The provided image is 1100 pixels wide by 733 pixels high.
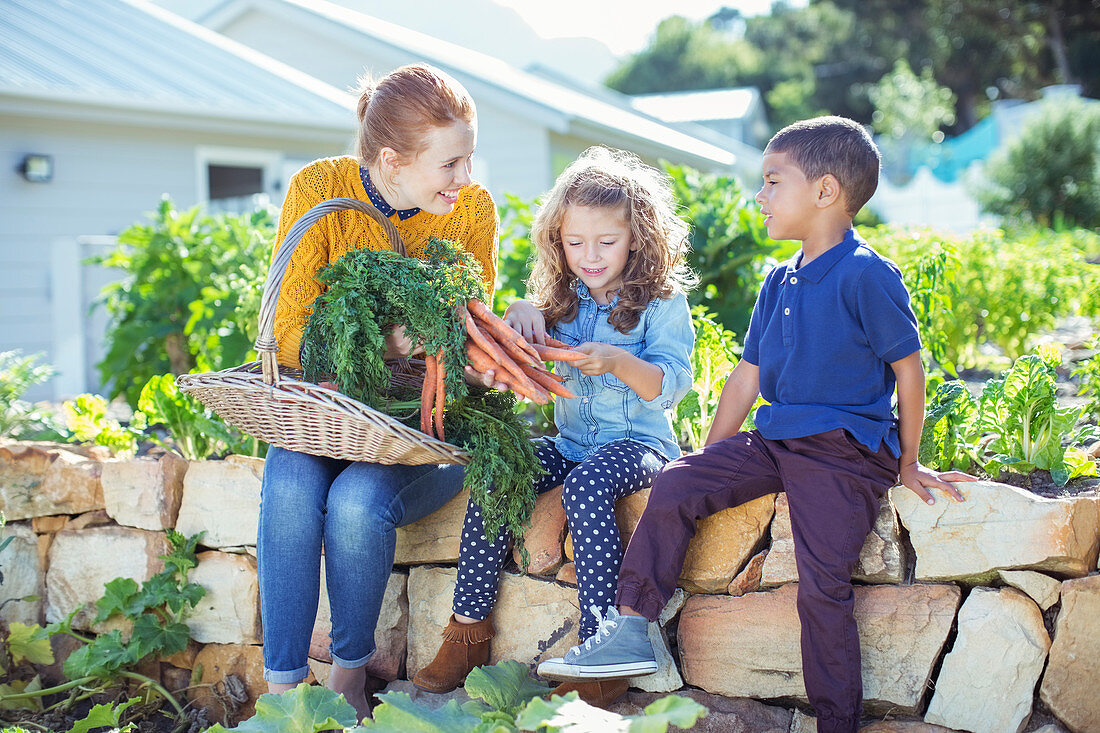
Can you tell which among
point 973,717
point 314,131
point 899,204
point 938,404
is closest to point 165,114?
point 314,131

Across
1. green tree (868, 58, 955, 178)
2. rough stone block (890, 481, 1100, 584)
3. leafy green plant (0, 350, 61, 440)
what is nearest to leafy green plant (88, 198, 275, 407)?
leafy green plant (0, 350, 61, 440)

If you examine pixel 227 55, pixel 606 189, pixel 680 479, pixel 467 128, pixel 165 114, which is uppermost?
pixel 227 55

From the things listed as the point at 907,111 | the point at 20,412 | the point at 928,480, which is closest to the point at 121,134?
the point at 20,412

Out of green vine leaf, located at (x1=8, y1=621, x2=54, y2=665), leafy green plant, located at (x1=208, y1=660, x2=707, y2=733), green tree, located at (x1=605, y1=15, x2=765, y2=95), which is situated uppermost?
green tree, located at (x1=605, y1=15, x2=765, y2=95)

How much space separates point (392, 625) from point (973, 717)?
4.83ft

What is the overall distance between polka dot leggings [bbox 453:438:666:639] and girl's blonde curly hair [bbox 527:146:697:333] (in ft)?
1.22

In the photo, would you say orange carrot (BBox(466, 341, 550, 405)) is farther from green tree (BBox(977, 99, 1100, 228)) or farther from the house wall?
green tree (BBox(977, 99, 1100, 228))

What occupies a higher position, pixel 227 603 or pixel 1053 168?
pixel 1053 168

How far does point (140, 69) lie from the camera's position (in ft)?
25.4

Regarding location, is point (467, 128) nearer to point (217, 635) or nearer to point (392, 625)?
point (392, 625)

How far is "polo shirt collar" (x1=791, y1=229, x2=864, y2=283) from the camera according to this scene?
2.10 m

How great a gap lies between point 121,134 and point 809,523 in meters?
7.15

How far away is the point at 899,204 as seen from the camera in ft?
77.1

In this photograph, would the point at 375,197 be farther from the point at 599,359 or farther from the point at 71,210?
the point at 71,210
